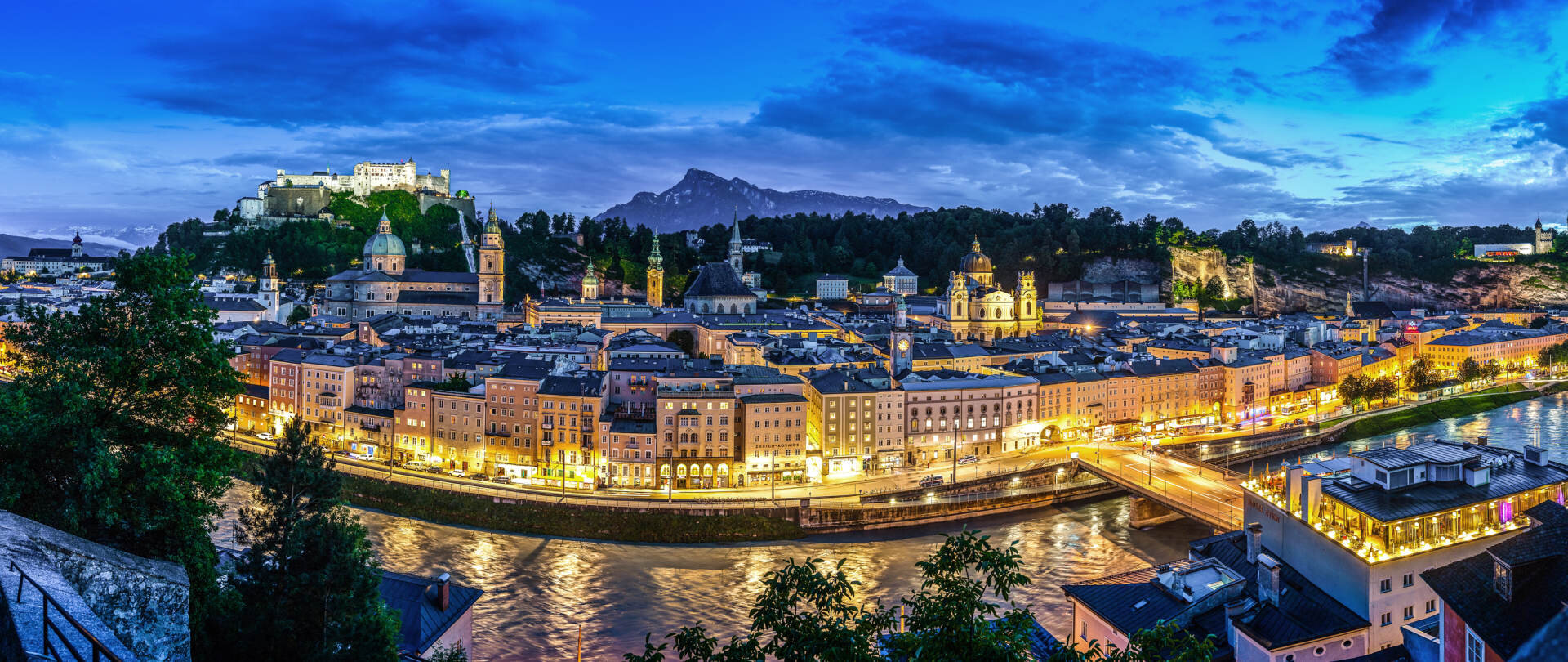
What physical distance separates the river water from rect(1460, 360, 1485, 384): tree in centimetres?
2627

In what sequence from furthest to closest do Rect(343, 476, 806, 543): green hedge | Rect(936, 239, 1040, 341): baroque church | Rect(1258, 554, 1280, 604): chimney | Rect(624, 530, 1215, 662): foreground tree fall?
Rect(936, 239, 1040, 341): baroque church → Rect(343, 476, 806, 543): green hedge → Rect(1258, 554, 1280, 604): chimney → Rect(624, 530, 1215, 662): foreground tree

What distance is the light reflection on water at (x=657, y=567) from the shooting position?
15.0 metres

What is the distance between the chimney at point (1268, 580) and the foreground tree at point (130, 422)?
425 inches

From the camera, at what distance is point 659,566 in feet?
61.1

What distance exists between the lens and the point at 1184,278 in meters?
66.9

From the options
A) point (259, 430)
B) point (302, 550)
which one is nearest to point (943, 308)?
point (259, 430)

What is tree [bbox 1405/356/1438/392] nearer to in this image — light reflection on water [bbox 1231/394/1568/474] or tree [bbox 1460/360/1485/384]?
tree [bbox 1460/360/1485/384]

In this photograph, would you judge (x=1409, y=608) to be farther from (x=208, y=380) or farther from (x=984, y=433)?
(x=984, y=433)

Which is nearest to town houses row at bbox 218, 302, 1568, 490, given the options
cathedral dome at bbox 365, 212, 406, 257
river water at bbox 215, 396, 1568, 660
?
river water at bbox 215, 396, 1568, 660

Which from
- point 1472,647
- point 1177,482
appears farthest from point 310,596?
point 1177,482

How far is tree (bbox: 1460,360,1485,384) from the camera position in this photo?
133 ft

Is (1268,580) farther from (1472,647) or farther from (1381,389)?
(1381,389)

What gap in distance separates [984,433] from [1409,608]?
54.0 ft

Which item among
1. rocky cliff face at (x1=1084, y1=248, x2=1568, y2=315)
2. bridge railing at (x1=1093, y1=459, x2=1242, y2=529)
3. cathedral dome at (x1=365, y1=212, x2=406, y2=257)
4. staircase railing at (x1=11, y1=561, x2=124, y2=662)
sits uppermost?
cathedral dome at (x1=365, y1=212, x2=406, y2=257)
